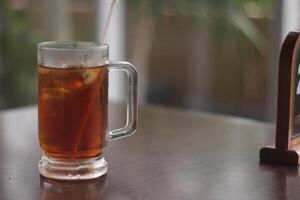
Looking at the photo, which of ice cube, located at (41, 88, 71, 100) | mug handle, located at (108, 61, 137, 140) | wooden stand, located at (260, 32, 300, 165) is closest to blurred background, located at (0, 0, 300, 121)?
wooden stand, located at (260, 32, 300, 165)

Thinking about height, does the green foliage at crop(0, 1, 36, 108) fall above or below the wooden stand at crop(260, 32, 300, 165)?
below

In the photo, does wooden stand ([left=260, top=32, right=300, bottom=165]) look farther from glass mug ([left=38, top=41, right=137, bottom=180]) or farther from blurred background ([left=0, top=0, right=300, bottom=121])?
blurred background ([left=0, top=0, right=300, bottom=121])

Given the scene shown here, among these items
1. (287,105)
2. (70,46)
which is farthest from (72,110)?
(287,105)

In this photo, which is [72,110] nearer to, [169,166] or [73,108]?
[73,108]

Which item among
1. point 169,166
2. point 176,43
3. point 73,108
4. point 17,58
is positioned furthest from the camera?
point 17,58

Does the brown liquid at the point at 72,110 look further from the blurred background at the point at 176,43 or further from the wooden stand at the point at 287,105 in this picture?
the blurred background at the point at 176,43

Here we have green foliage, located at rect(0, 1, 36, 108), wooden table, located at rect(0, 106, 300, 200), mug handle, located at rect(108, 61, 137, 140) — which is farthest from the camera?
green foliage, located at rect(0, 1, 36, 108)
